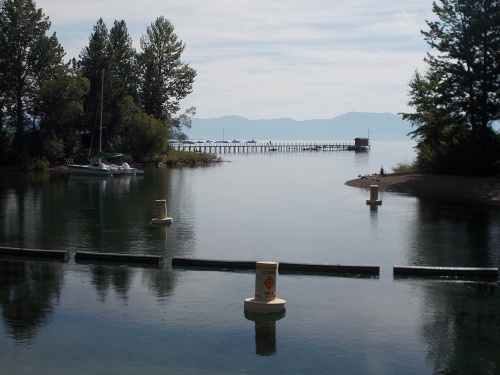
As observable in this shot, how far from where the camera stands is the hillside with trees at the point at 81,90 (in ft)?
226

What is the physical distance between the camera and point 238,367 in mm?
10641

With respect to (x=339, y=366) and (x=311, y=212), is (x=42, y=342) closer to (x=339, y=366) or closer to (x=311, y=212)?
(x=339, y=366)

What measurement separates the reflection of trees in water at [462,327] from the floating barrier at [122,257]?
790cm

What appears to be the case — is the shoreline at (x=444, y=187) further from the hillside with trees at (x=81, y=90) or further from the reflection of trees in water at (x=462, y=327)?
the hillside with trees at (x=81, y=90)

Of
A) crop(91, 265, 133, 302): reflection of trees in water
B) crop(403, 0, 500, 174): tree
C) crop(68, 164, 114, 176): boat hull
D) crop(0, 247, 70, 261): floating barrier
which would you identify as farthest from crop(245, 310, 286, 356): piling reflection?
crop(68, 164, 114, 176): boat hull

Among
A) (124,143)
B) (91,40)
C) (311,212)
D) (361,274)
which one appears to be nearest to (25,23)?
(91,40)

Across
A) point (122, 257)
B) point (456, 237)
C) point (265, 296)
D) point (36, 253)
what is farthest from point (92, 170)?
point (265, 296)

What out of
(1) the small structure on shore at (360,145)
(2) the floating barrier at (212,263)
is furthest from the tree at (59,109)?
(1) the small structure on shore at (360,145)

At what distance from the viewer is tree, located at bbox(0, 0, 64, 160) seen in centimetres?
6819

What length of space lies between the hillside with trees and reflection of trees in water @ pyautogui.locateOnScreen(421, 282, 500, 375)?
59642 millimetres

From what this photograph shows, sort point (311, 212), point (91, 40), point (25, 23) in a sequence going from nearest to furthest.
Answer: point (311, 212) → point (25, 23) → point (91, 40)

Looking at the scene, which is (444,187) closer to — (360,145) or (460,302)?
(460,302)

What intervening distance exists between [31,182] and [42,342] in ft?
137

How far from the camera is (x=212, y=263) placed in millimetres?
18172
